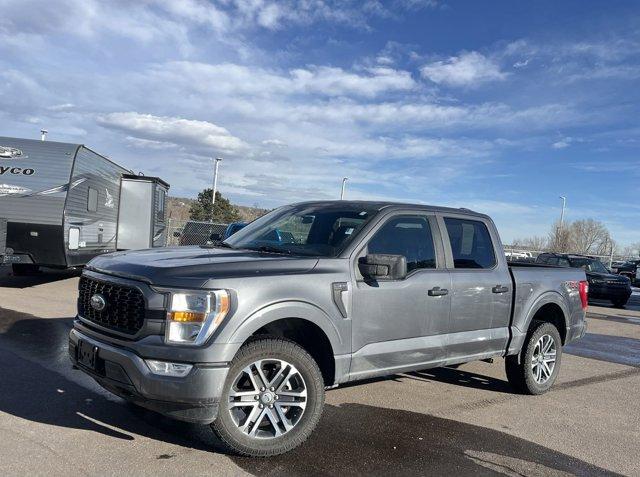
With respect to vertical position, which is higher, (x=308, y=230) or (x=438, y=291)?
(x=308, y=230)

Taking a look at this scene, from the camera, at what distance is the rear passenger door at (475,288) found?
17.7ft

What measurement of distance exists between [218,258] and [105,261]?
91 centimetres

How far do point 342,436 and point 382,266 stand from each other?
1439 mm

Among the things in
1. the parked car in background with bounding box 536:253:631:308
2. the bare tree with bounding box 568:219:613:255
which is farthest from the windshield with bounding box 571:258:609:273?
the bare tree with bounding box 568:219:613:255

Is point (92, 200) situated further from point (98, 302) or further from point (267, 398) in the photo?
point (267, 398)

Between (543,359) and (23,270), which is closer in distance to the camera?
(543,359)

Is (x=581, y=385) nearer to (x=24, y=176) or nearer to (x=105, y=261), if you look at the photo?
(x=105, y=261)

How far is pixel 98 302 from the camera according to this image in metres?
4.21

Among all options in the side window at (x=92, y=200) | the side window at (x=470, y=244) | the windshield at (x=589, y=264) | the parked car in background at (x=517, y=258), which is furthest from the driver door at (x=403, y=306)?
the windshield at (x=589, y=264)

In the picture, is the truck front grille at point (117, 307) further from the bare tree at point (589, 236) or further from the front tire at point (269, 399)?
the bare tree at point (589, 236)

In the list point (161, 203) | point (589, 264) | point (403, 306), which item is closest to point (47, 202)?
point (161, 203)

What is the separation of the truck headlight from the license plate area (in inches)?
27.1

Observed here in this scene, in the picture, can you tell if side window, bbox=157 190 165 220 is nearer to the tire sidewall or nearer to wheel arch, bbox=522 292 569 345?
wheel arch, bbox=522 292 569 345

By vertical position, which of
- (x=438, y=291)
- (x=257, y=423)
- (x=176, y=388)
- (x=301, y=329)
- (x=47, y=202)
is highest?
(x=47, y=202)
